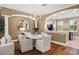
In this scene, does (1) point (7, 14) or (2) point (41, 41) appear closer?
(1) point (7, 14)

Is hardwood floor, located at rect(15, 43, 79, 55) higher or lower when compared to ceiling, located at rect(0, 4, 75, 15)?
lower

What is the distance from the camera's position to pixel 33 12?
7.03ft

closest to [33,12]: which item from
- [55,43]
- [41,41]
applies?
[41,41]

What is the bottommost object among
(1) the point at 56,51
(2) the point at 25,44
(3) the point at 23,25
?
(1) the point at 56,51

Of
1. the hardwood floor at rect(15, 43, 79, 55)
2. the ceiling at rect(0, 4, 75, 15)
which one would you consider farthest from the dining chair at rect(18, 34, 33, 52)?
the ceiling at rect(0, 4, 75, 15)

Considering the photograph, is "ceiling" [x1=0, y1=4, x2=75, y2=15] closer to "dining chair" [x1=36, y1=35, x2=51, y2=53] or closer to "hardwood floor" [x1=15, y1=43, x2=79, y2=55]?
"dining chair" [x1=36, y1=35, x2=51, y2=53]

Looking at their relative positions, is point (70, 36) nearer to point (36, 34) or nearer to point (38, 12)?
point (36, 34)

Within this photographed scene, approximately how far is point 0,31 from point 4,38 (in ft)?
0.64

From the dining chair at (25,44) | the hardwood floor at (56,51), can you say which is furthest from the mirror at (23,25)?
the hardwood floor at (56,51)

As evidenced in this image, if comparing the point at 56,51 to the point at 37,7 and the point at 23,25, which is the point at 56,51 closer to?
the point at 23,25

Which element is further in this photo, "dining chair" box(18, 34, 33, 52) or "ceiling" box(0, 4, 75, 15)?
"dining chair" box(18, 34, 33, 52)

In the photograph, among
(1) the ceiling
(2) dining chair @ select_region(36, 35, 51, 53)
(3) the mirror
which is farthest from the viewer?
(2) dining chair @ select_region(36, 35, 51, 53)

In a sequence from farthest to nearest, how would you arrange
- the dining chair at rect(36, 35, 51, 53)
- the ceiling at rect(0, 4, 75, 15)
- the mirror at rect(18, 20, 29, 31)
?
the dining chair at rect(36, 35, 51, 53), the mirror at rect(18, 20, 29, 31), the ceiling at rect(0, 4, 75, 15)

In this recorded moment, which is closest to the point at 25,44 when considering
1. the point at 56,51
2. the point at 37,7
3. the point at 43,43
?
the point at 43,43
